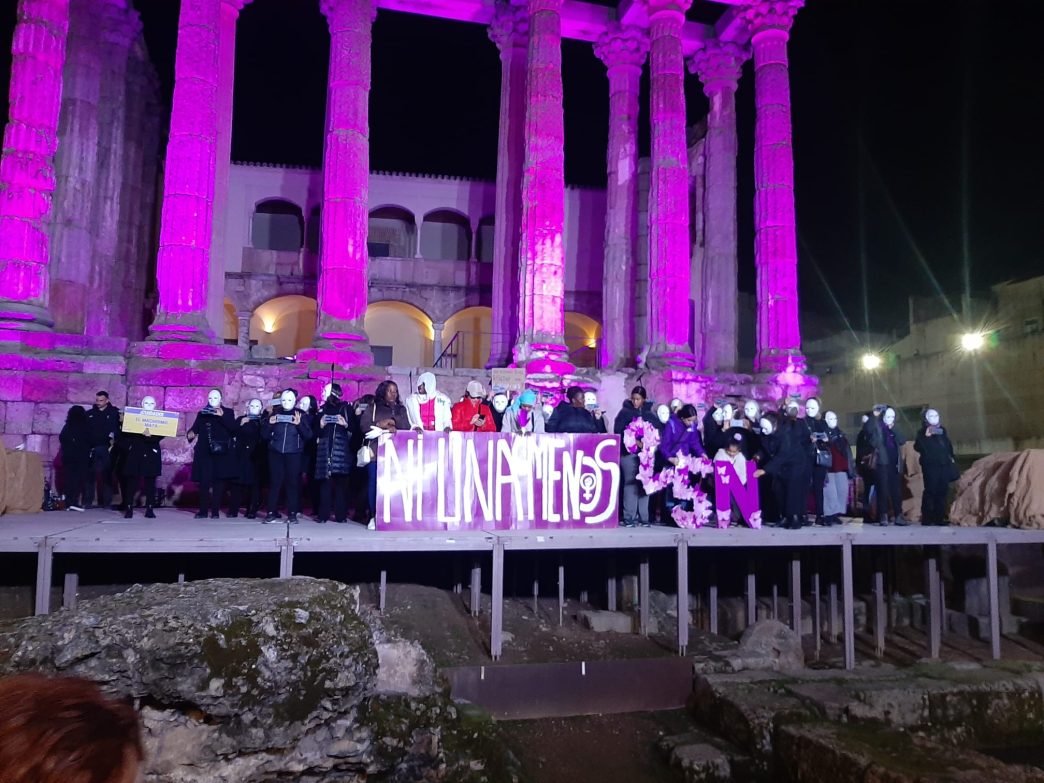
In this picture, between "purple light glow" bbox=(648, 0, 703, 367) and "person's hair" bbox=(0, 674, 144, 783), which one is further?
"purple light glow" bbox=(648, 0, 703, 367)

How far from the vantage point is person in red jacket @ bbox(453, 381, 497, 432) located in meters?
9.42

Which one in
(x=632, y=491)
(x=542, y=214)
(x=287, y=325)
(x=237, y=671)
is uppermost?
(x=542, y=214)

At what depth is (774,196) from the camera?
747 inches

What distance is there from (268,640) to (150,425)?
543 centimetres

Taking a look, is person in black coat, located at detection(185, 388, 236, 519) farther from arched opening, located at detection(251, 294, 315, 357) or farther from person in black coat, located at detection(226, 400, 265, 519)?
arched opening, located at detection(251, 294, 315, 357)

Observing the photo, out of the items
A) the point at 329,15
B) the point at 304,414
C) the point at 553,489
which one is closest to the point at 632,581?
the point at 553,489

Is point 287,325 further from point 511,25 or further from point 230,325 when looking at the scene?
point 511,25

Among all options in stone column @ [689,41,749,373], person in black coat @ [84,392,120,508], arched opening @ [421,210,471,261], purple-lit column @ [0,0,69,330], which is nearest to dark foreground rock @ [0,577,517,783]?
person in black coat @ [84,392,120,508]

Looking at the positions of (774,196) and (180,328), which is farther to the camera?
(774,196)

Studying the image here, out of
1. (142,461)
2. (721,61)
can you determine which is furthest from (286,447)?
(721,61)

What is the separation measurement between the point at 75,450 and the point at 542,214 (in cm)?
1084

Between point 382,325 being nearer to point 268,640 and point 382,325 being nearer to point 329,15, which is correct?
point 329,15

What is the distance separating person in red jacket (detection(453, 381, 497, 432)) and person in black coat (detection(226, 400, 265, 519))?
2.59 meters

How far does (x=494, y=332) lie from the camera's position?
751 inches
